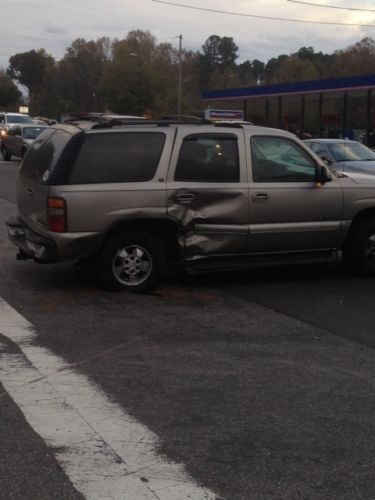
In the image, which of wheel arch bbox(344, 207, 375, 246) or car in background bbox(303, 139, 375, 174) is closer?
wheel arch bbox(344, 207, 375, 246)

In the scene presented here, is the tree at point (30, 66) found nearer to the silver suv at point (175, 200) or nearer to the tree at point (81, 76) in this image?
the tree at point (81, 76)

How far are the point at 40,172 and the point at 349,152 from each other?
10859 millimetres

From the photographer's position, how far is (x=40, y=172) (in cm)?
776

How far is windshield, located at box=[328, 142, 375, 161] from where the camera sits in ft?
54.4

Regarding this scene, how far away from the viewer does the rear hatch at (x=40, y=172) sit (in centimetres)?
749

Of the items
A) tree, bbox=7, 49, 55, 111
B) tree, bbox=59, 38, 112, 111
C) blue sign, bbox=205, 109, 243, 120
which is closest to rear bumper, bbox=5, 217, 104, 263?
blue sign, bbox=205, 109, 243, 120

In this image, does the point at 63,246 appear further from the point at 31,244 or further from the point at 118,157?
the point at 118,157

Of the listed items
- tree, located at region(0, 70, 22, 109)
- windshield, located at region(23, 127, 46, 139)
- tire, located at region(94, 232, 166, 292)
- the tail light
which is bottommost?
tire, located at region(94, 232, 166, 292)

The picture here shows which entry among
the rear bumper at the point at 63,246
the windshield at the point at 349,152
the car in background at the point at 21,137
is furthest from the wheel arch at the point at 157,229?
the car in background at the point at 21,137

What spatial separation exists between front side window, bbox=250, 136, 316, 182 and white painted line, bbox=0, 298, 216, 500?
357 cm

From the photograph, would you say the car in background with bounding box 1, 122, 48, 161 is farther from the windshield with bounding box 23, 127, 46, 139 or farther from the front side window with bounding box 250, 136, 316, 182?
the front side window with bounding box 250, 136, 316, 182

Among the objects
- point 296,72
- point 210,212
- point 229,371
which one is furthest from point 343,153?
point 296,72

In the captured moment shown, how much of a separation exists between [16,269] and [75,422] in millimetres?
4814

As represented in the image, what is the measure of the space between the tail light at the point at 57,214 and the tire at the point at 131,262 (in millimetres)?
538
